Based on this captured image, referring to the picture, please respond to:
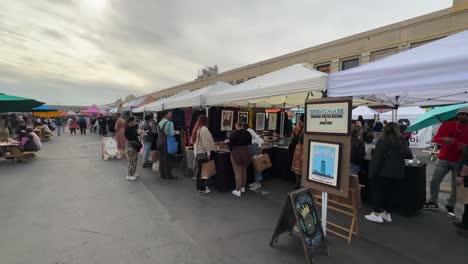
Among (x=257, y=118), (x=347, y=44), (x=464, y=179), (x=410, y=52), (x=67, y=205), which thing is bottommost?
(x=67, y=205)

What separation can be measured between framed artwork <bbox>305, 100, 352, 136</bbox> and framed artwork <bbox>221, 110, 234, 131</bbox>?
4915 mm

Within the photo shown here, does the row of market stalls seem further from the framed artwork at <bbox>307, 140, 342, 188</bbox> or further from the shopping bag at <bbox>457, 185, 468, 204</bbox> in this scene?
the shopping bag at <bbox>457, 185, 468, 204</bbox>

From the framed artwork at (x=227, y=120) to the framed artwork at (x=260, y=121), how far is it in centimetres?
101

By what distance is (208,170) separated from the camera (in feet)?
16.3

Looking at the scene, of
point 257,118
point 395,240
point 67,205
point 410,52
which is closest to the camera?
point 410,52

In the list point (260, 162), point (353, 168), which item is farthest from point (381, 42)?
point (260, 162)

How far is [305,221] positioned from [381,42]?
19954 mm

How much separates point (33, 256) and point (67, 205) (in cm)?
177

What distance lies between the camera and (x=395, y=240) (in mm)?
3189

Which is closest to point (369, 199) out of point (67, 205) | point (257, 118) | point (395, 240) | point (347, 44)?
point (395, 240)

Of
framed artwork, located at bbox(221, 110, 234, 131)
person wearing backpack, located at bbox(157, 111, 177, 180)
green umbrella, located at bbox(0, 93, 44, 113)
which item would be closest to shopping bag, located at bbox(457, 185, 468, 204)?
person wearing backpack, located at bbox(157, 111, 177, 180)

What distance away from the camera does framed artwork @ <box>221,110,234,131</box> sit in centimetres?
781

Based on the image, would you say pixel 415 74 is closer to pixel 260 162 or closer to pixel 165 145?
pixel 260 162

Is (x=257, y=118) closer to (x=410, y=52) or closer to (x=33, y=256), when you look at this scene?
(x=410, y=52)
